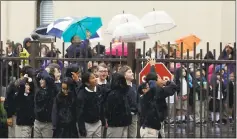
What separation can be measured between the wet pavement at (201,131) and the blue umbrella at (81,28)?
3.29 m

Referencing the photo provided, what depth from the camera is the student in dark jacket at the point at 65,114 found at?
13219 mm

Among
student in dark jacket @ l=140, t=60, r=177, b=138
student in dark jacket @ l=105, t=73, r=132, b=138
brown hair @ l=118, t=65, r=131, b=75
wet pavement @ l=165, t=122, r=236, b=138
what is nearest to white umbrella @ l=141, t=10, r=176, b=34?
wet pavement @ l=165, t=122, r=236, b=138

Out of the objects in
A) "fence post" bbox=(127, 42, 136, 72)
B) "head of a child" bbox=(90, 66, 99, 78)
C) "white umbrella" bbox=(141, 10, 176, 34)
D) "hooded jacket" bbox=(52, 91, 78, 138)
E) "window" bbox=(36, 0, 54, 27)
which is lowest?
"hooded jacket" bbox=(52, 91, 78, 138)

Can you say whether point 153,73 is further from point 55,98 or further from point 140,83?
point 55,98

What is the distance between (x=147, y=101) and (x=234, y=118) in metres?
1.99

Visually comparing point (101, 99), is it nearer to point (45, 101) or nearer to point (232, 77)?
point (45, 101)

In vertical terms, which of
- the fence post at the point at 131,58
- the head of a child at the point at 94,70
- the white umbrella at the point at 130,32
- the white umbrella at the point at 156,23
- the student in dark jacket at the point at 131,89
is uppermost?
the white umbrella at the point at 156,23

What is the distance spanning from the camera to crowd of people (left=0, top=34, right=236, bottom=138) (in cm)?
1311

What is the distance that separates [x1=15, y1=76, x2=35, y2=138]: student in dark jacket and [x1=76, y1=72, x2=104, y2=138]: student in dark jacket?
1144mm

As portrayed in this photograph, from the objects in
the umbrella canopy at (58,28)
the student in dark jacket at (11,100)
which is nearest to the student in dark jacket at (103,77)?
the student in dark jacket at (11,100)

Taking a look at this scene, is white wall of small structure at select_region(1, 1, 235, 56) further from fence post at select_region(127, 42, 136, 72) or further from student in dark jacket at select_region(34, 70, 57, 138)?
student in dark jacket at select_region(34, 70, 57, 138)

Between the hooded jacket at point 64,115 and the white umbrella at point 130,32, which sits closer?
the hooded jacket at point 64,115

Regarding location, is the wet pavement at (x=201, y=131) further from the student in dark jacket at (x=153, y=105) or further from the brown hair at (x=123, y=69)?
the brown hair at (x=123, y=69)

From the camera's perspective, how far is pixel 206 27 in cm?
2344
